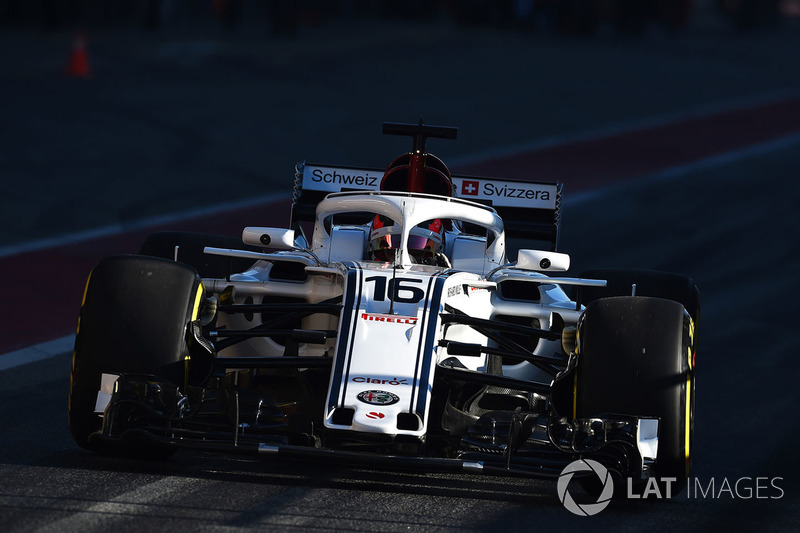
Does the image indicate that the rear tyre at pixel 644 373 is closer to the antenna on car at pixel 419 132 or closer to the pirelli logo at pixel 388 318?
the pirelli logo at pixel 388 318

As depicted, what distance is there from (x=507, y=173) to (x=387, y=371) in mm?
13510

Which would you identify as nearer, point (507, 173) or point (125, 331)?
point (125, 331)

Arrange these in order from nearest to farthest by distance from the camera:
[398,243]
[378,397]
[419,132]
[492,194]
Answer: [378,397] → [398,243] → [419,132] → [492,194]

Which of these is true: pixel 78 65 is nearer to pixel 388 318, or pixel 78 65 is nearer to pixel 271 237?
pixel 271 237

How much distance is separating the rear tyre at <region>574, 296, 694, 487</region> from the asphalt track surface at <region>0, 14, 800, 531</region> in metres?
0.43

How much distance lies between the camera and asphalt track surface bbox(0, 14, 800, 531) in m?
7.78

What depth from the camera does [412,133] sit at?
10.9 metres

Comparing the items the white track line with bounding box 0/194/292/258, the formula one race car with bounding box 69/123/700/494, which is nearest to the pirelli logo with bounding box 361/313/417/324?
the formula one race car with bounding box 69/123/700/494

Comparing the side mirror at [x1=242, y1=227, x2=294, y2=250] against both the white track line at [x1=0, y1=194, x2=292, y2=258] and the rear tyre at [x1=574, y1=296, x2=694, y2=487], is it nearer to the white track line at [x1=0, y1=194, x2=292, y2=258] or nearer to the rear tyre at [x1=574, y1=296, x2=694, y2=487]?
the rear tyre at [x1=574, y1=296, x2=694, y2=487]

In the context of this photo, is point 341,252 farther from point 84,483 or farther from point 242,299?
point 84,483

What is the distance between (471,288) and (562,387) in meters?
1.13

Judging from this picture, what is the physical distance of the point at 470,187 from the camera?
Answer: 12039 millimetres

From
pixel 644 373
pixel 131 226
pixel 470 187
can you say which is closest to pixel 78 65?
pixel 131 226

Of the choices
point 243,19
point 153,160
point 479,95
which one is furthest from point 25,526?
point 243,19
